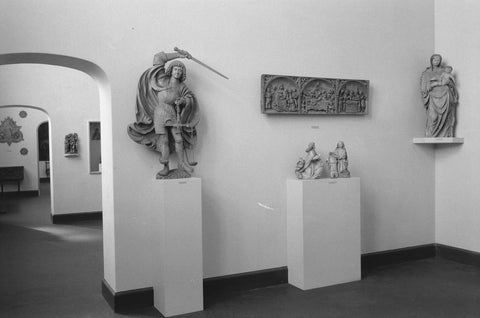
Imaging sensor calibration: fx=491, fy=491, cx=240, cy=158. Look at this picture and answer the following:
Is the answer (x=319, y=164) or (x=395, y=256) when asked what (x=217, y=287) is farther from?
(x=395, y=256)

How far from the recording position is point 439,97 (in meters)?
7.35

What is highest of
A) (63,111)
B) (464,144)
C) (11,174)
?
(63,111)

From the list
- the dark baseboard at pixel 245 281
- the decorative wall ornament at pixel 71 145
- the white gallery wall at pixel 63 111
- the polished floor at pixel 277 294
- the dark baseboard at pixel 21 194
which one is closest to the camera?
the polished floor at pixel 277 294

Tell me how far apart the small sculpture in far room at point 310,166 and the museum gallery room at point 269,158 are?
27 millimetres

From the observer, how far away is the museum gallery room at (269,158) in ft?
17.9

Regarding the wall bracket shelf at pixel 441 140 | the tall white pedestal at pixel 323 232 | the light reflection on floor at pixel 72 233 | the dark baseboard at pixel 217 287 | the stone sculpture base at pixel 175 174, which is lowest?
the light reflection on floor at pixel 72 233

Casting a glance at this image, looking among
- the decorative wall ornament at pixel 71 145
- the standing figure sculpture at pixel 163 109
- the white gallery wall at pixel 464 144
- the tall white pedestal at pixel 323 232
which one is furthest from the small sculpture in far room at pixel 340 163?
the decorative wall ornament at pixel 71 145

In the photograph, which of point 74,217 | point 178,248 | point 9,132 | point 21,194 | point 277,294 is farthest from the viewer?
point 21,194

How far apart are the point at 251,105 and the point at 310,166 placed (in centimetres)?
110

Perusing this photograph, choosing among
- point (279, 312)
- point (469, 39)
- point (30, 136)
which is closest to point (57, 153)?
point (30, 136)

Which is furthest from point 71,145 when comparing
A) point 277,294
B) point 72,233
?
point 277,294

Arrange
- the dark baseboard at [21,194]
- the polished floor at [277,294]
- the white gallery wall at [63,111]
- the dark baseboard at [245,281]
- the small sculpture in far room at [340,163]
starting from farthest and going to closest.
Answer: the dark baseboard at [21,194] < the white gallery wall at [63,111] < the small sculpture in far room at [340,163] < the dark baseboard at [245,281] < the polished floor at [277,294]

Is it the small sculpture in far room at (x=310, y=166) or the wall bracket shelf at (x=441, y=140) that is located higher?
the wall bracket shelf at (x=441, y=140)

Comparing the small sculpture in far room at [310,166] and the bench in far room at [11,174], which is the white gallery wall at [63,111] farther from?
the small sculpture in far room at [310,166]
